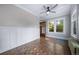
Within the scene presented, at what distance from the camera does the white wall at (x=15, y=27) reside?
1.76 meters

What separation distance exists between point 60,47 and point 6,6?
1428mm

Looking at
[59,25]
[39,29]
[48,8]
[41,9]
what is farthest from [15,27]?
[59,25]

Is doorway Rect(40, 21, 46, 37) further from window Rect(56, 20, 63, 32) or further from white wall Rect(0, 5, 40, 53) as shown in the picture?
window Rect(56, 20, 63, 32)

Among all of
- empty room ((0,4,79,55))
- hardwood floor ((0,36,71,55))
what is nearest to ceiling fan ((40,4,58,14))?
empty room ((0,4,79,55))

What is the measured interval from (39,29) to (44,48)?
46cm

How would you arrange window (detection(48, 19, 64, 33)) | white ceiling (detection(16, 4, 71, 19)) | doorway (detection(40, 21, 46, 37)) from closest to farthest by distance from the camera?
white ceiling (detection(16, 4, 71, 19))
window (detection(48, 19, 64, 33))
doorway (detection(40, 21, 46, 37))

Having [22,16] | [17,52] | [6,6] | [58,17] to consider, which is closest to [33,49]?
[17,52]

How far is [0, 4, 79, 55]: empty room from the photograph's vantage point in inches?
67.2

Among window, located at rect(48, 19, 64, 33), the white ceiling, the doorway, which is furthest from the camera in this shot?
the doorway

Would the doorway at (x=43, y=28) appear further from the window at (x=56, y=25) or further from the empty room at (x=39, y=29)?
the window at (x=56, y=25)

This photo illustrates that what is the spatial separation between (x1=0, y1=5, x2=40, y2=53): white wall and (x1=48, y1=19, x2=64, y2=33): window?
0.32 meters

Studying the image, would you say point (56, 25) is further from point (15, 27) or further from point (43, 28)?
point (15, 27)
